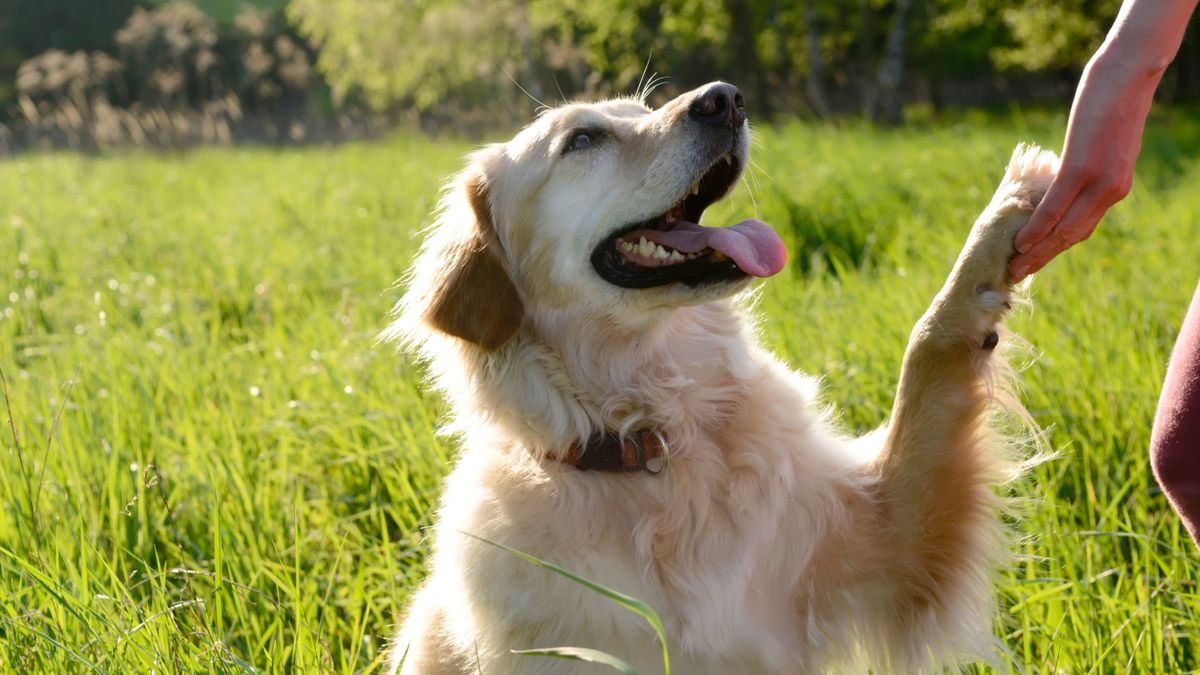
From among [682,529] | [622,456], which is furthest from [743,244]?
[682,529]

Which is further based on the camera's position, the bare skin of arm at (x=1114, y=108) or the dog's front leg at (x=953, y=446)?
the dog's front leg at (x=953, y=446)

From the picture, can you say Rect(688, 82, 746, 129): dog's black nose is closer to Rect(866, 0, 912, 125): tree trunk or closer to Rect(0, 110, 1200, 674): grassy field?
Rect(0, 110, 1200, 674): grassy field

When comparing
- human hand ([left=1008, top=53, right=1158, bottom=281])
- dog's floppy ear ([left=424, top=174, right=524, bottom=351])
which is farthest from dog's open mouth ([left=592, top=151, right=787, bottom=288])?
human hand ([left=1008, top=53, right=1158, bottom=281])

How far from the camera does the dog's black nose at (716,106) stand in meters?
2.63

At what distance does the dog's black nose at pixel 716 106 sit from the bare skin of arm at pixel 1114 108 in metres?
0.87

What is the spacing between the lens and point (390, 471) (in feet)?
10.7

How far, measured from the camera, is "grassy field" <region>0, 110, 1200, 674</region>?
7.89 feet

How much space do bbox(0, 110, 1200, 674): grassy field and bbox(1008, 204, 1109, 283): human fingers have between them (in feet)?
1.37

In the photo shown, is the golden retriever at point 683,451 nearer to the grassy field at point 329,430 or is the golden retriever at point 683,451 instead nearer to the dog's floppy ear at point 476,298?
the dog's floppy ear at point 476,298

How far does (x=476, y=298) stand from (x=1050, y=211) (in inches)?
49.3

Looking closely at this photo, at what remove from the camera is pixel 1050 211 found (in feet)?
6.61

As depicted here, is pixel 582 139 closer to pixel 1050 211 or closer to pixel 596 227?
pixel 596 227

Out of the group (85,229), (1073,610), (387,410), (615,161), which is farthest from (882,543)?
(85,229)

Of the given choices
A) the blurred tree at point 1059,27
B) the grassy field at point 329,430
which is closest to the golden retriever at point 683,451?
the grassy field at point 329,430
